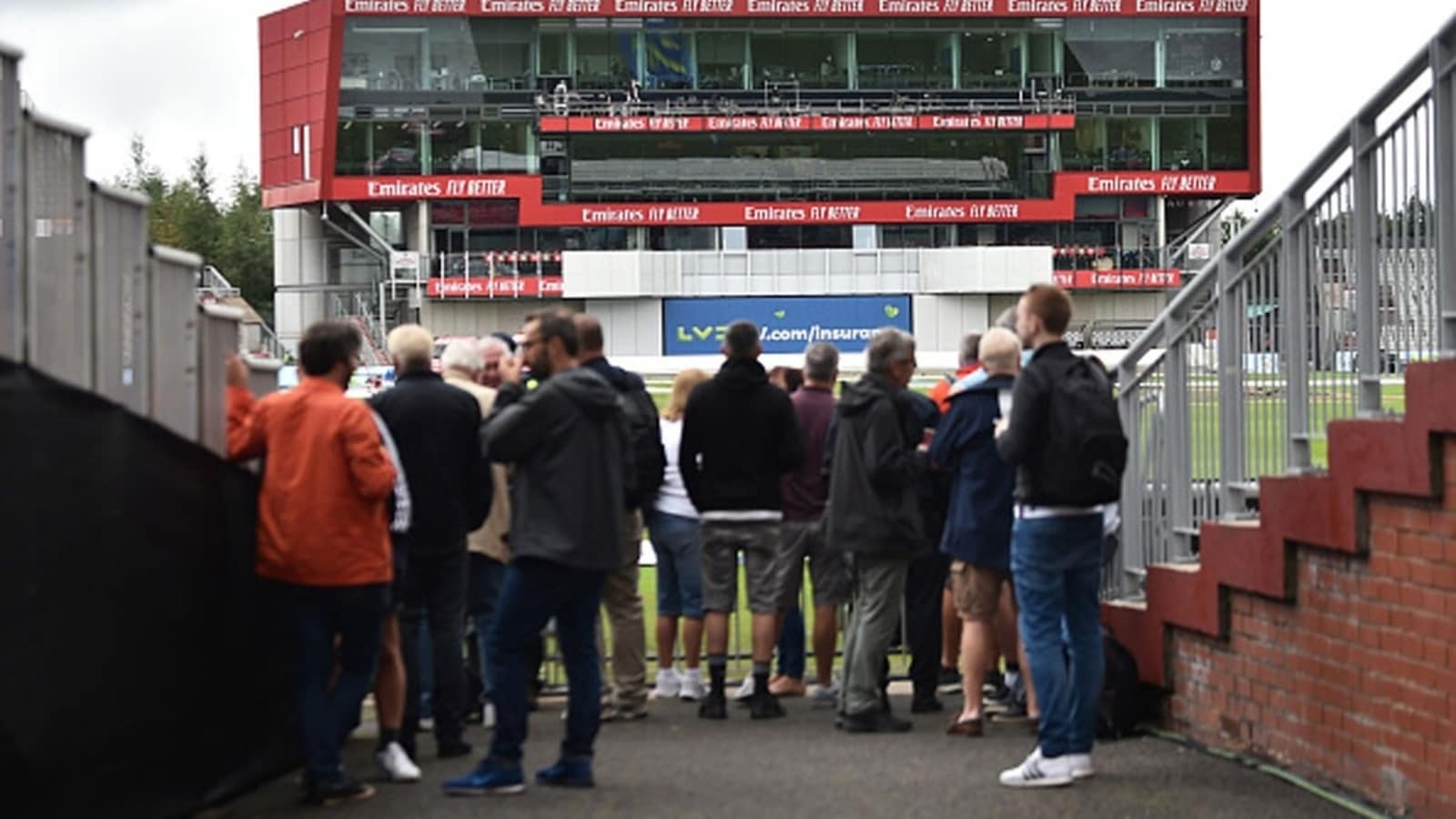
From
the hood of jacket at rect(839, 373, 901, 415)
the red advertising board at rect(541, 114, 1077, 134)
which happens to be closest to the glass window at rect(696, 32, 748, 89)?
the red advertising board at rect(541, 114, 1077, 134)

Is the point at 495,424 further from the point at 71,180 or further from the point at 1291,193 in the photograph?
the point at 1291,193

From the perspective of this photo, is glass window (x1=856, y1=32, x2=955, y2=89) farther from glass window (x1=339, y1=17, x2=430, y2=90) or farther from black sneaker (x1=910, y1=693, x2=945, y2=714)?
black sneaker (x1=910, y1=693, x2=945, y2=714)

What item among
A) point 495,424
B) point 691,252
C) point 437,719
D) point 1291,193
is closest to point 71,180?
point 495,424

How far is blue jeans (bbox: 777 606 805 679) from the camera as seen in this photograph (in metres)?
12.3

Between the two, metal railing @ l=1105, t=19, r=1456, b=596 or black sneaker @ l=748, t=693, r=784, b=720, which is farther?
black sneaker @ l=748, t=693, r=784, b=720

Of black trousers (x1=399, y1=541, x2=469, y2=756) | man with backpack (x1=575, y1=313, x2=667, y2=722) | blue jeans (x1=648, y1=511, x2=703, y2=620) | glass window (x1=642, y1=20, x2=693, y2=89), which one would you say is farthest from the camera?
glass window (x1=642, y1=20, x2=693, y2=89)

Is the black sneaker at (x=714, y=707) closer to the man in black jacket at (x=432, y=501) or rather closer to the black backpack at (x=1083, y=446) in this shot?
the man in black jacket at (x=432, y=501)

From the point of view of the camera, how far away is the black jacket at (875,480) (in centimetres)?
1038

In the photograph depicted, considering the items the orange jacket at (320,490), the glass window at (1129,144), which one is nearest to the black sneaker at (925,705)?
the orange jacket at (320,490)

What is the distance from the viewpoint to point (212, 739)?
8047 mm

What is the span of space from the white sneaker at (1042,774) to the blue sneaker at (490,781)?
1.90m

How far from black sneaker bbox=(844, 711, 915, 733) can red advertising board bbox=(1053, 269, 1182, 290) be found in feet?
239

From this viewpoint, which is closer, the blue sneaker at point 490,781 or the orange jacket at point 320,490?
the orange jacket at point 320,490

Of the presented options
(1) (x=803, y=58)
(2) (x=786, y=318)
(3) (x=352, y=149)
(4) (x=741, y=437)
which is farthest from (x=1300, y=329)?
(1) (x=803, y=58)
